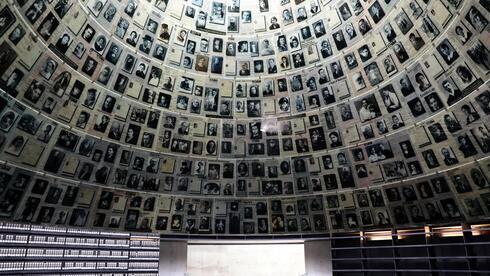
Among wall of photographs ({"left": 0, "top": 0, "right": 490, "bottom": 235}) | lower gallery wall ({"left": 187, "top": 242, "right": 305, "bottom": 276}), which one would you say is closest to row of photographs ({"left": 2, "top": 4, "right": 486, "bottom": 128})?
wall of photographs ({"left": 0, "top": 0, "right": 490, "bottom": 235})

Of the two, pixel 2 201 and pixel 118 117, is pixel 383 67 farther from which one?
pixel 2 201

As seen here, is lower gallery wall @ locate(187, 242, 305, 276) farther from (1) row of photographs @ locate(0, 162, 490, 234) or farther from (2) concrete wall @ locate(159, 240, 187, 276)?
(1) row of photographs @ locate(0, 162, 490, 234)

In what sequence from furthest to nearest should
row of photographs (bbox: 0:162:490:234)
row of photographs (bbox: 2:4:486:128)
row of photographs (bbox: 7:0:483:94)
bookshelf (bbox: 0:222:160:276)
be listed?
bookshelf (bbox: 0:222:160:276) < row of photographs (bbox: 0:162:490:234) < row of photographs (bbox: 7:0:483:94) < row of photographs (bbox: 2:4:486:128)

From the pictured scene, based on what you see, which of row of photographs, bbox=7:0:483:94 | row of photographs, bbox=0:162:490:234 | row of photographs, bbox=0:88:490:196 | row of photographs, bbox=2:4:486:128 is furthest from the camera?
row of photographs, bbox=0:162:490:234

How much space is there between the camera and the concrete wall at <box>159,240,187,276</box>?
59.6ft

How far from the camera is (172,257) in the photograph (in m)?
18.3

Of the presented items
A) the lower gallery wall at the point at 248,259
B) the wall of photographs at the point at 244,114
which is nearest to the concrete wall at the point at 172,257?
the wall of photographs at the point at 244,114

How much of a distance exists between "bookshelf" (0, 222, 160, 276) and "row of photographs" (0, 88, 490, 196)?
256 cm

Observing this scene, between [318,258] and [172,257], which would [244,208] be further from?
[318,258]

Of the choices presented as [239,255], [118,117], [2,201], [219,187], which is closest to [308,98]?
[219,187]

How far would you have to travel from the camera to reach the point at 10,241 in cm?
1388

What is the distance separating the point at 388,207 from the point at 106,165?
460 inches

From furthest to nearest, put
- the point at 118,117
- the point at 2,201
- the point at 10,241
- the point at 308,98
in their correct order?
the point at 308,98 → the point at 118,117 → the point at 10,241 → the point at 2,201

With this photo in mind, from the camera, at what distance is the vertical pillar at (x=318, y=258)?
18203 mm
